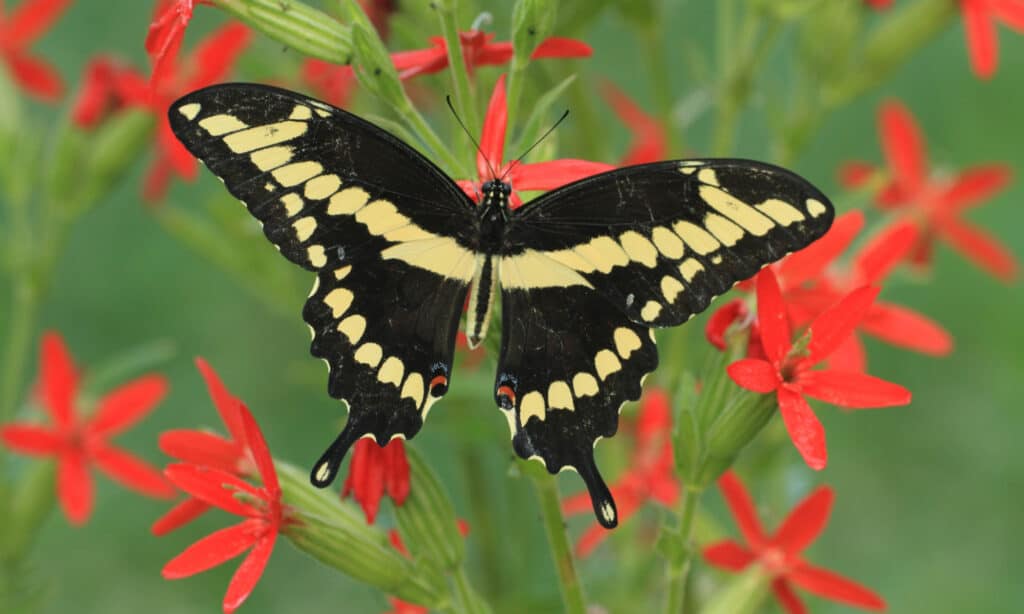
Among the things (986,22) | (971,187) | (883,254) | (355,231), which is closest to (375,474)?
(355,231)

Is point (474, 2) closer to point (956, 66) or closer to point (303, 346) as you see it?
point (303, 346)

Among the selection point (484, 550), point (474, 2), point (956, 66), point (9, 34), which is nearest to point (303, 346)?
point (9, 34)

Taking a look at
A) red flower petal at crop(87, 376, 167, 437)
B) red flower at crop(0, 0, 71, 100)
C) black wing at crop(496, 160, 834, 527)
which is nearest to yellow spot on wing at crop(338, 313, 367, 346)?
black wing at crop(496, 160, 834, 527)

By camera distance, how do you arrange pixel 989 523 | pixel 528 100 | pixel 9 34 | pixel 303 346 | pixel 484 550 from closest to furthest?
pixel 528 100, pixel 484 550, pixel 9 34, pixel 989 523, pixel 303 346

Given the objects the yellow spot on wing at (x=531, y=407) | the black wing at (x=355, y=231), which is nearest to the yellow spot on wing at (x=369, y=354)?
the black wing at (x=355, y=231)

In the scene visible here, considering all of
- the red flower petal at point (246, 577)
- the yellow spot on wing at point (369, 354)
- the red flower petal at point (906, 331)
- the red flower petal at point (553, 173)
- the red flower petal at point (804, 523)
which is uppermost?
the red flower petal at point (906, 331)

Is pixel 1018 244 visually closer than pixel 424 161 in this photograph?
No

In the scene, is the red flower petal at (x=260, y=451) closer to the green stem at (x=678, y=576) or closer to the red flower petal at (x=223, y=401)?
the red flower petal at (x=223, y=401)

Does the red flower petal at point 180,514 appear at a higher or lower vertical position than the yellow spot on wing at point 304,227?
lower
